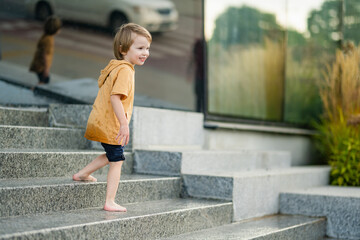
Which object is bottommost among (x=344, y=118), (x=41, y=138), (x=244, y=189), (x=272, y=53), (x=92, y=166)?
(x=244, y=189)

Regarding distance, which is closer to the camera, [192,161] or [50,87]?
[192,161]

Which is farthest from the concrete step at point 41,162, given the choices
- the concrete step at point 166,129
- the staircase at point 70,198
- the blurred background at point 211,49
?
the blurred background at point 211,49

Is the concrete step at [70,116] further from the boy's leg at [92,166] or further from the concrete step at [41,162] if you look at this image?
the boy's leg at [92,166]

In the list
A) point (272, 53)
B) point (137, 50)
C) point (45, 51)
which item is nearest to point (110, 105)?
point (137, 50)

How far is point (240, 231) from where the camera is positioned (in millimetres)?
4391

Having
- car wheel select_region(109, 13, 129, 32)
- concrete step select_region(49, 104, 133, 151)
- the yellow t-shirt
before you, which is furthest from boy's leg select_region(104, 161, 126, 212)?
car wheel select_region(109, 13, 129, 32)

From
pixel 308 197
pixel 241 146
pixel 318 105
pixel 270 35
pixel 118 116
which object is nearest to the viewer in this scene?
pixel 118 116

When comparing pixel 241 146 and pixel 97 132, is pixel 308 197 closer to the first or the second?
pixel 241 146

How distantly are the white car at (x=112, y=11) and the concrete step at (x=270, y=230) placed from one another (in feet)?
11.0

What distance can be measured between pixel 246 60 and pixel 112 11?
2.08 m

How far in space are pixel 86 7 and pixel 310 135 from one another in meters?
4.12

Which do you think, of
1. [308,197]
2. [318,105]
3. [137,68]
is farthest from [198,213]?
[318,105]

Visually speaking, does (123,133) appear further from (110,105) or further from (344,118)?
(344,118)

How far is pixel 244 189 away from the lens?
4973 millimetres
